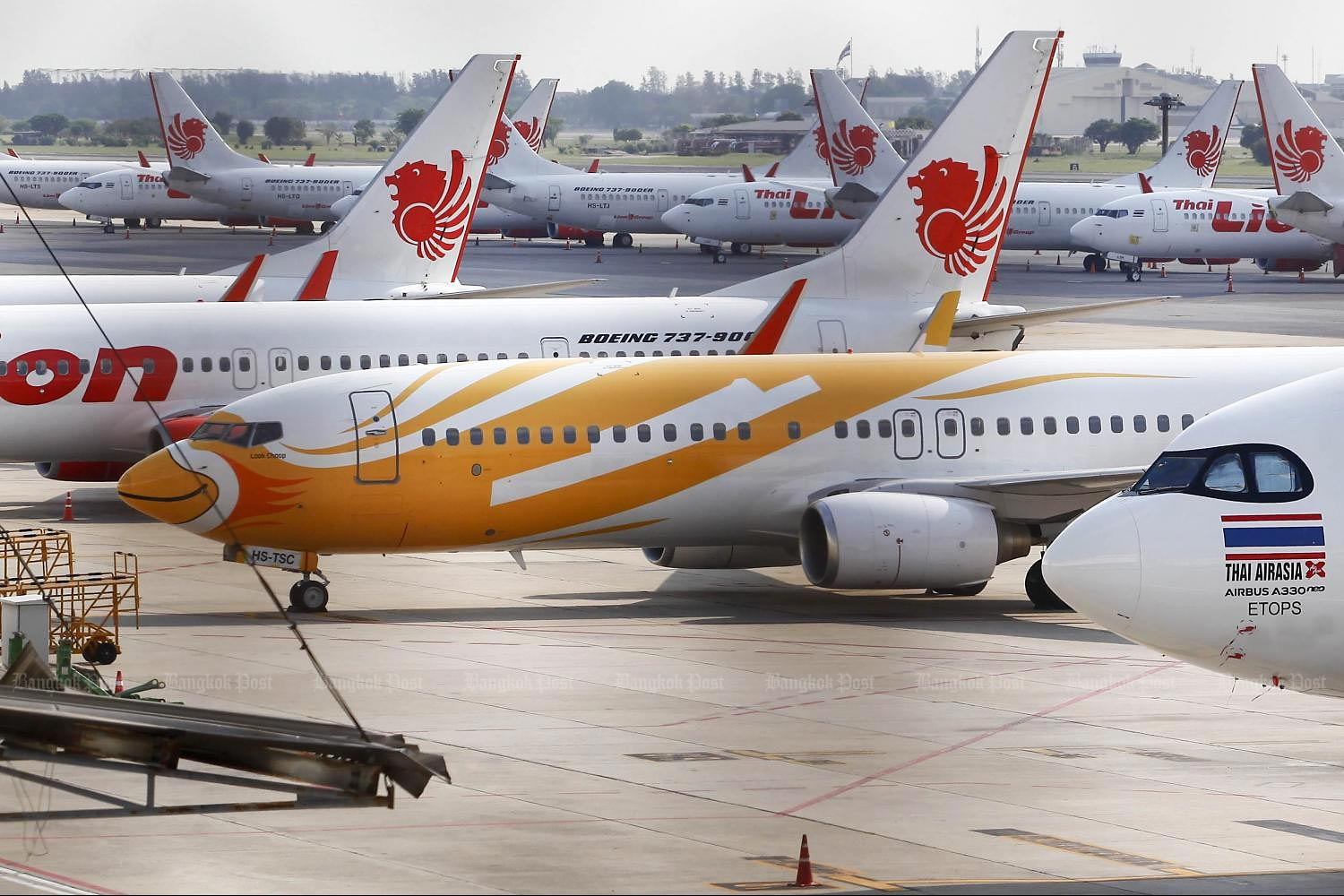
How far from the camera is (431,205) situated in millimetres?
48750

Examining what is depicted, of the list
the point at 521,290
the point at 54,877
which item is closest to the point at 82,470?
the point at 521,290

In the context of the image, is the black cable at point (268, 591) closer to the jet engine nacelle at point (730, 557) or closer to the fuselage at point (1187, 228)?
the jet engine nacelle at point (730, 557)

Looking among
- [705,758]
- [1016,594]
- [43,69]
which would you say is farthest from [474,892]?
[1016,594]

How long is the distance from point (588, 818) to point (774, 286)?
89.0 ft

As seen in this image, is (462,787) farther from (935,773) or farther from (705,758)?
(935,773)

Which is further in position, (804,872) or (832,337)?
(832,337)

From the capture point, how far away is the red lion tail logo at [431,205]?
159 ft

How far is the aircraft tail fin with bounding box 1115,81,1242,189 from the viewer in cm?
11594

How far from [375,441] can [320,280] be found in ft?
58.0

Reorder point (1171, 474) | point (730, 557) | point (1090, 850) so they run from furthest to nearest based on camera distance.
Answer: point (730, 557), point (1171, 474), point (1090, 850)

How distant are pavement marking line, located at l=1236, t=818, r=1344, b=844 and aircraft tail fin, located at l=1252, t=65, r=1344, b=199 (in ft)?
237

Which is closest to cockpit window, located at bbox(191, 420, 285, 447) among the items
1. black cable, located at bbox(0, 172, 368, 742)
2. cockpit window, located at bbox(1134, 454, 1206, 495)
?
black cable, located at bbox(0, 172, 368, 742)

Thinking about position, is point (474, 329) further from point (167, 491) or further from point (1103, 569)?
point (1103, 569)

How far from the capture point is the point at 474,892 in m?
16.4
